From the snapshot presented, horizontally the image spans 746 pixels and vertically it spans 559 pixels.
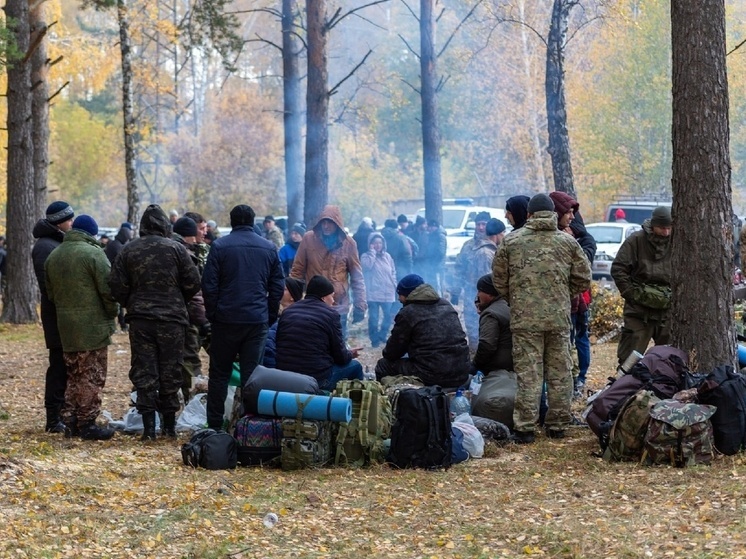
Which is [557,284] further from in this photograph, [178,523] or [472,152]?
[472,152]

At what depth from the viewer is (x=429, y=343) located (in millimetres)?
8766

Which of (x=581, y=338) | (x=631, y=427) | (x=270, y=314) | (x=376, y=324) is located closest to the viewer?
(x=631, y=427)

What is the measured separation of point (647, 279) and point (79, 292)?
5.08 meters

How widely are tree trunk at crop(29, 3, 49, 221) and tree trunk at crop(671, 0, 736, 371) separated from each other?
14252mm

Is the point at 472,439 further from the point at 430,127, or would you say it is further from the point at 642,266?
the point at 430,127

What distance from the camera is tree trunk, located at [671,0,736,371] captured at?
8.38m

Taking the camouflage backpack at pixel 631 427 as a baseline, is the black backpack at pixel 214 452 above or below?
below

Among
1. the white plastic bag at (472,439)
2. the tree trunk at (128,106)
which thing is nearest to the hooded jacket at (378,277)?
the white plastic bag at (472,439)

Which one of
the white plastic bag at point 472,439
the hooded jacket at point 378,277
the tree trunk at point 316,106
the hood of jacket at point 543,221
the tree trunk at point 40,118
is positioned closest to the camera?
the white plastic bag at point 472,439

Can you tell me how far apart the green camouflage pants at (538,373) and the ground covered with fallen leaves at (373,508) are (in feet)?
0.88

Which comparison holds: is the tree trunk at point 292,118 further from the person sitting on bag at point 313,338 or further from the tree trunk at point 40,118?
the person sitting on bag at point 313,338

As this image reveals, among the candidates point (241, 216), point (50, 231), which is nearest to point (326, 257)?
point (241, 216)

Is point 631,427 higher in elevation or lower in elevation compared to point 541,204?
lower

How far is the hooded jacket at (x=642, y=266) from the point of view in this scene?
31.6 ft
